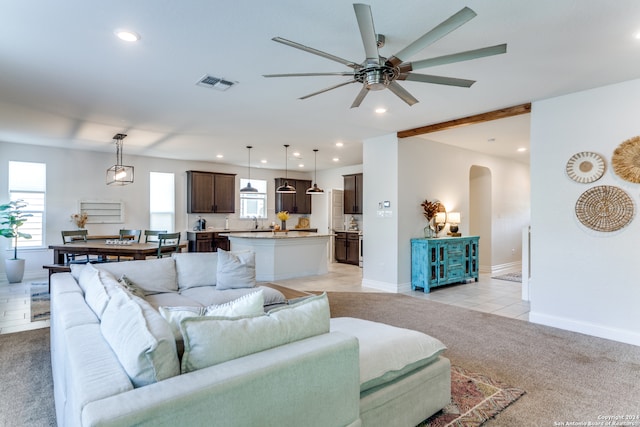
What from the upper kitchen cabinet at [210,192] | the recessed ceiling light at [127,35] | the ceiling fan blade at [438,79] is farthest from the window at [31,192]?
the ceiling fan blade at [438,79]

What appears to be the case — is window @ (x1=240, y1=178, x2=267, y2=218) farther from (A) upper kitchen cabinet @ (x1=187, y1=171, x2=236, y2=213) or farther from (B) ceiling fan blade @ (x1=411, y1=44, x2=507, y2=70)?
(B) ceiling fan blade @ (x1=411, y1=44, x2=507, y2=70)

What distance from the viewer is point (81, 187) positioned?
756 cm

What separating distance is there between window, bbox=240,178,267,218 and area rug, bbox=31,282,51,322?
15.7ft

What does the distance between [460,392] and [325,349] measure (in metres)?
1.57

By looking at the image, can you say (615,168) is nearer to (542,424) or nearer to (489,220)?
(542,424)

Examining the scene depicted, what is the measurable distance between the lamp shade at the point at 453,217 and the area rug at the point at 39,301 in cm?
633

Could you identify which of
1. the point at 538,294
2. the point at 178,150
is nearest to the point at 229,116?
the point at 178,150

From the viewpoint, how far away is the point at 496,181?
7.95 metres

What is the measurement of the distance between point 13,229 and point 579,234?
9046 mm

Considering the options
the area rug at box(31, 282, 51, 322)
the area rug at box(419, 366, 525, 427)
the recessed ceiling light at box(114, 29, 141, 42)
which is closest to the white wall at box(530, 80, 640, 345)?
the area rug at box(419, 366, 525, 427)

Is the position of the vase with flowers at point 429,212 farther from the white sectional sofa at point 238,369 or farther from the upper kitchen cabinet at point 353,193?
the white sectional sofa at point 238,369

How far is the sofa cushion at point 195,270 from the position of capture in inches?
147

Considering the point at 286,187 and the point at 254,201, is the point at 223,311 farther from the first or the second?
the point at 254,201

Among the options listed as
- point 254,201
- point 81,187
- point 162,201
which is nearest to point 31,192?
point 81,187
